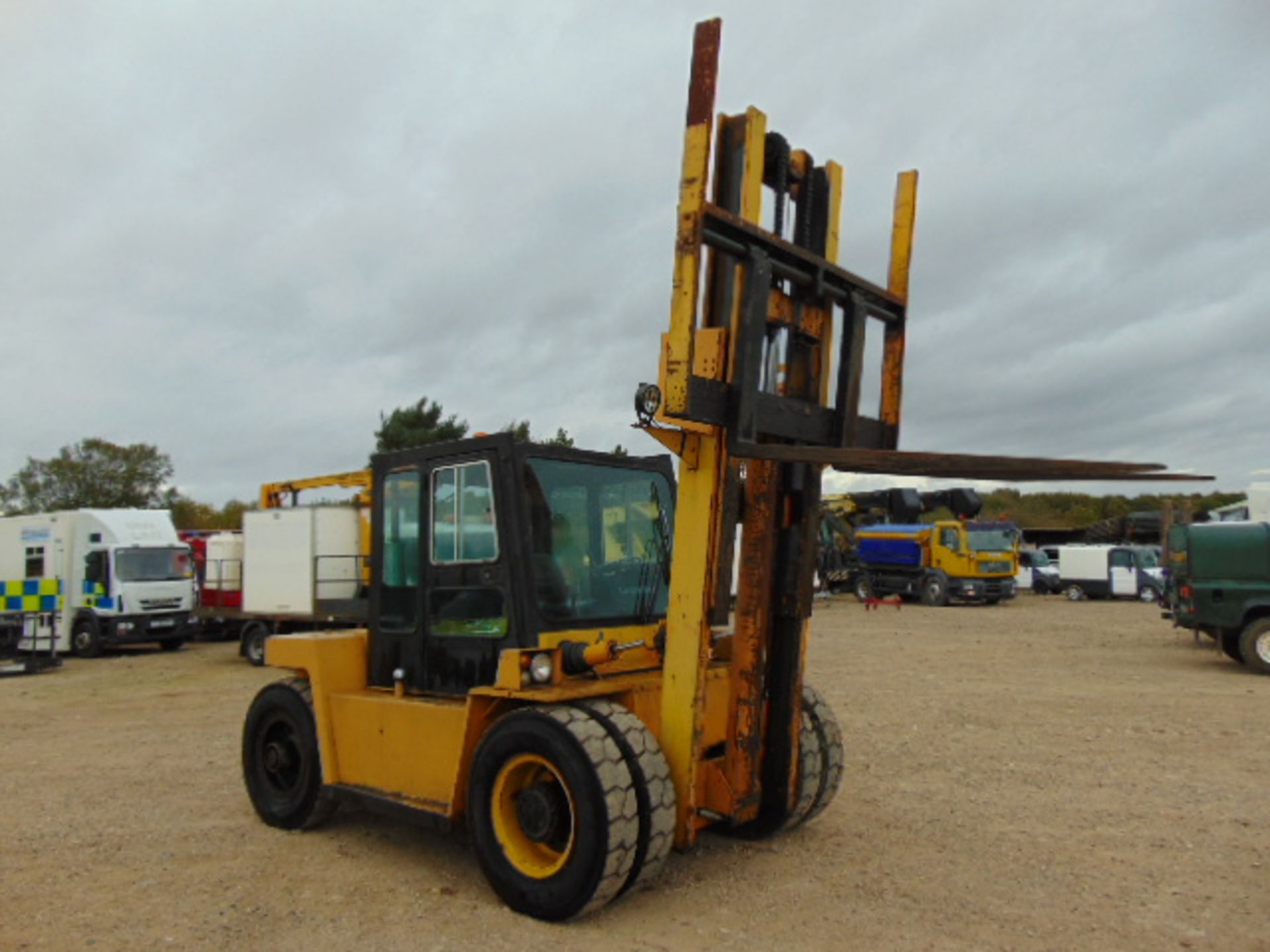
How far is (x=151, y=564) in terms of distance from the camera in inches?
744

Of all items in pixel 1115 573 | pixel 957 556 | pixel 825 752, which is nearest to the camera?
pixel 825 752

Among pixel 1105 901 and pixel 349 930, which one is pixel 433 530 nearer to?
pixel 349 930

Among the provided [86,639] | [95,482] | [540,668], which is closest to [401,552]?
[540,668]

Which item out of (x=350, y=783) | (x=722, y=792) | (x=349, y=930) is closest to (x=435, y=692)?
(x=350, y=783)

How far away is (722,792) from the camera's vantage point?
15.9ft

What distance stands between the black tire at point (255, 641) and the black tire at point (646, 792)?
12.9 metres

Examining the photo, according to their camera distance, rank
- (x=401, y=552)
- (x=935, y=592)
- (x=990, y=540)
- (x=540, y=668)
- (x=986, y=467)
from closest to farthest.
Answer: (x=986, y=467) < (x=540, y=668) < (x=401, y=552) < (x=990, y=540) < (x=935, y=592)

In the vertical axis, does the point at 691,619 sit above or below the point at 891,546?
above

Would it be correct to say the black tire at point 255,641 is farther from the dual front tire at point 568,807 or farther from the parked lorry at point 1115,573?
the parked lorry at point 1115,573

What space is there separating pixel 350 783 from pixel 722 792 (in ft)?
7.21

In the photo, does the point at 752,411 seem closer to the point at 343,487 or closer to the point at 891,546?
the point at 343,487

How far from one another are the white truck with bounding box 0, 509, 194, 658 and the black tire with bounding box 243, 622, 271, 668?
322 cm

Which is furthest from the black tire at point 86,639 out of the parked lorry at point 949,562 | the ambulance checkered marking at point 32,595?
the parked lorry at point 949,562

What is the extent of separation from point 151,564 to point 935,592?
66.1 feet
